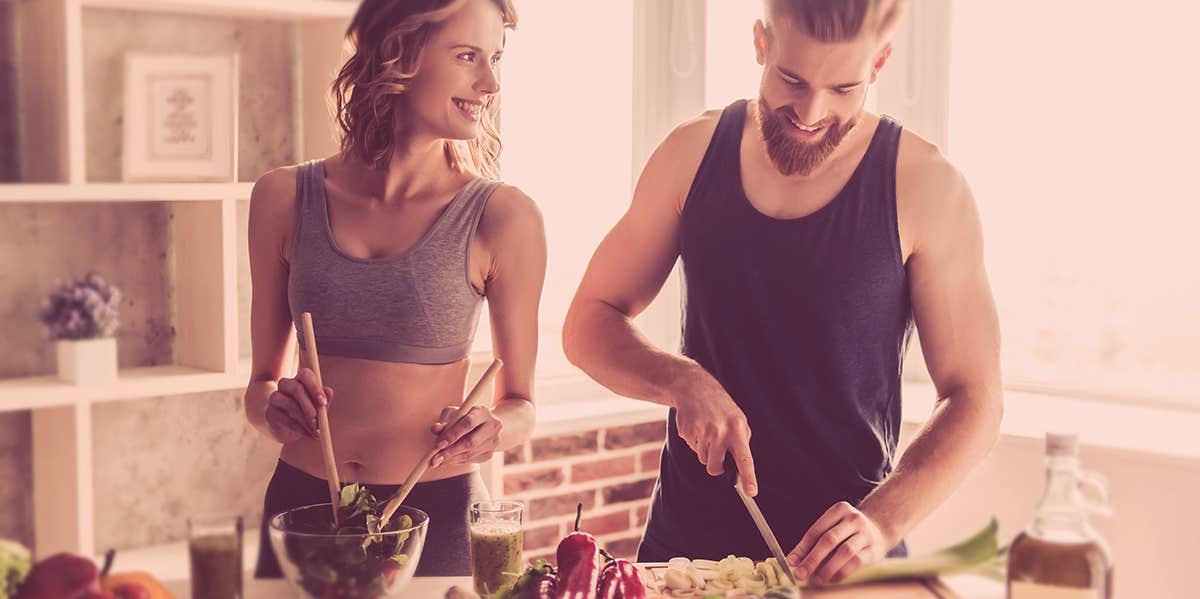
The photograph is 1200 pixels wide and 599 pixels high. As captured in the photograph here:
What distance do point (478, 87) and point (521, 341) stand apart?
39 cm

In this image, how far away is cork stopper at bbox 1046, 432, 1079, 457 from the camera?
117 centimetres

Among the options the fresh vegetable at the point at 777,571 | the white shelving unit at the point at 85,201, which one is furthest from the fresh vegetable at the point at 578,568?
the white shelving unit at the point at 85,201

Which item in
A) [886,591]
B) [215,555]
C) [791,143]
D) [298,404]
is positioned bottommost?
[886,591]

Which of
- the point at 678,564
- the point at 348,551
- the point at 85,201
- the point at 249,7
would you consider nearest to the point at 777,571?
the point at 678,564

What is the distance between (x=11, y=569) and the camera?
1.19 metres

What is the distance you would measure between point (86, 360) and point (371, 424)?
32.9 inches

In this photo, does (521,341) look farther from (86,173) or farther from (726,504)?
(86,173)

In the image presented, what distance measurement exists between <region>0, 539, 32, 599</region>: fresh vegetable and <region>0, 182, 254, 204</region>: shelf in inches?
50.0

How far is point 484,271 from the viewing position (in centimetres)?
196

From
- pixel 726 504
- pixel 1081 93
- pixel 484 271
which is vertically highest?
pixel 1081 93

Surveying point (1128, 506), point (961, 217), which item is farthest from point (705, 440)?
point (1128, 506)

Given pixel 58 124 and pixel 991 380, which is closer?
pixel 991 380

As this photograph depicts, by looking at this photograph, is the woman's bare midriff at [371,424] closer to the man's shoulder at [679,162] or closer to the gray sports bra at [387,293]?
the gray sports bra at [387,293]

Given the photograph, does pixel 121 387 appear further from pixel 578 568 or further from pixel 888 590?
pixel 888 590
